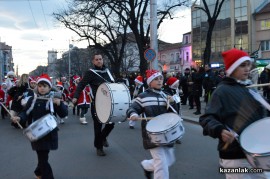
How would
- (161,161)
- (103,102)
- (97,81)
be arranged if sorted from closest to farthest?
(161,161)
(103,102)
(97,81)

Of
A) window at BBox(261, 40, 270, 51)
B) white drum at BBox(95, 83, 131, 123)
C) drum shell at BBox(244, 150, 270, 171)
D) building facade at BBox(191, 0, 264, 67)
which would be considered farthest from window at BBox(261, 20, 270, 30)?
drum shell at BBox(244, 150, 270, 171)

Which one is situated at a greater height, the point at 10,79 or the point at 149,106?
the point at 10,79

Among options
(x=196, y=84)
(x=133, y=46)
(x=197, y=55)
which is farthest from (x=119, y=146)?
(x=133, y=46)

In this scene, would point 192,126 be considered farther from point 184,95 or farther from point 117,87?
point 184,95

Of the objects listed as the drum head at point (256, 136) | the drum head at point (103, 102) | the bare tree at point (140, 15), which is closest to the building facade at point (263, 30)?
the bare tree at point (140, 15)

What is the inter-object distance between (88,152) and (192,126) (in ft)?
16.6

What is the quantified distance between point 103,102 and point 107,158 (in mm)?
1249

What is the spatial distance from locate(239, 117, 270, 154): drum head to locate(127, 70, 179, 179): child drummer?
1772 mm

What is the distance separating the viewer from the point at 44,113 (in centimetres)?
Result: 580

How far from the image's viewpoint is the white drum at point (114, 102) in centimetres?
693

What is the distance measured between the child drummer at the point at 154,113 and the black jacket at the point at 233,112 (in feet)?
4.79

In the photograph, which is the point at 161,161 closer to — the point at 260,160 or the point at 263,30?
the point at 260,160

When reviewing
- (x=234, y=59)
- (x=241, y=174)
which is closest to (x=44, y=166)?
(x=241, y=174)

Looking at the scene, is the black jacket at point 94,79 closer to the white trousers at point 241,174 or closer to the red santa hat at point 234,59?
the red santa hat at point 234,59
